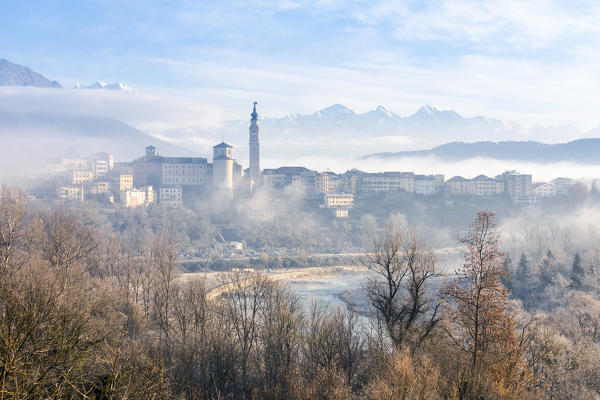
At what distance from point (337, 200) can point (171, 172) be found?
25.4 meters

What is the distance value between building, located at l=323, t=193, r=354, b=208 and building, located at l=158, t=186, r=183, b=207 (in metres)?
20.7

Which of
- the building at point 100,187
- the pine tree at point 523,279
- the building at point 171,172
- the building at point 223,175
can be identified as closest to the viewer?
the pine tree at point 523,279

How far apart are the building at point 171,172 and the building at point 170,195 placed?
419cm

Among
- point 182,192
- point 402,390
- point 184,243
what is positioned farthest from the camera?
point 182,192

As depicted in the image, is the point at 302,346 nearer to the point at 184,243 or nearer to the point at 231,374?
the point at 231,374

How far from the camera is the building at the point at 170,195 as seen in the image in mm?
76688

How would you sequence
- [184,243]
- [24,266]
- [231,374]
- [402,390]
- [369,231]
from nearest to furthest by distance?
[402,390] → [231,374] → [24,266] → [184,243] → [369,231]

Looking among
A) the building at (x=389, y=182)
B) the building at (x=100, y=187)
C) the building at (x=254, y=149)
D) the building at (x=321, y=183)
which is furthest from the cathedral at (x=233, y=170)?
the building at (x=389, y=182)

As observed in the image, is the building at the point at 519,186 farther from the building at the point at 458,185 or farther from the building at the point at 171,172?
the building at the point at 171,172

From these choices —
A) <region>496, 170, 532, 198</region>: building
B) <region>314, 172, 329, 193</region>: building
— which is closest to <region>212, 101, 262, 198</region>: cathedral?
<region>314, 172, 329, 193</region>: building

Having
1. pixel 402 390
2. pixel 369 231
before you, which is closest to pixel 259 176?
pixel 369 231

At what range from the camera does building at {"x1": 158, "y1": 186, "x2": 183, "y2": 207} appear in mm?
76688

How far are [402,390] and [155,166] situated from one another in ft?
263

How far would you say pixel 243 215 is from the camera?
243 ft
